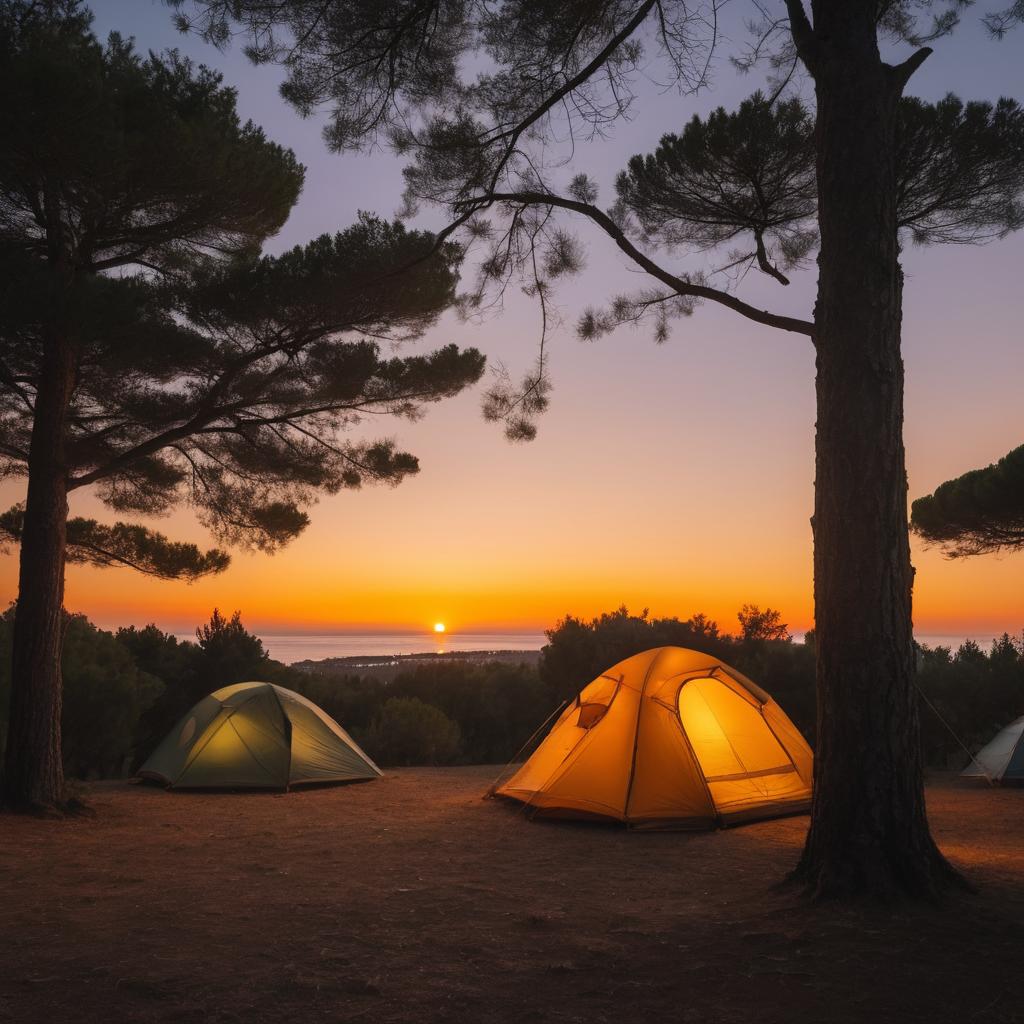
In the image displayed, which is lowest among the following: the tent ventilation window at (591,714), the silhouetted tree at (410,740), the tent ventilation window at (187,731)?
the silhouetted tree at (410,740)

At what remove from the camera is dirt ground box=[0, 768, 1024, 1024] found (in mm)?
3473

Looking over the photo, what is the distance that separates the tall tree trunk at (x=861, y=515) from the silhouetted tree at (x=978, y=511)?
1070cm

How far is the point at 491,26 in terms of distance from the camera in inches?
272

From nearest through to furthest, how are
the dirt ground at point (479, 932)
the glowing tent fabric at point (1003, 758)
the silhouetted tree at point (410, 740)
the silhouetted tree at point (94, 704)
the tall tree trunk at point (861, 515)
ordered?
the dirt ground at point (479, 932) < the tall tree trunk at point (861, 515) < the glowing tent fabric at point (1003, 758) < the silhouetted tree at point (94, 704) < the silhouetted tree at point (410, 740)

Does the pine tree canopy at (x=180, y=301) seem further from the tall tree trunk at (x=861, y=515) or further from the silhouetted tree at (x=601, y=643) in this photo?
the silhouetted tree at (x=601, y=643)

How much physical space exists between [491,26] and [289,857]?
20.8 ft

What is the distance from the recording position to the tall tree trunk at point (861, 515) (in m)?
4.79

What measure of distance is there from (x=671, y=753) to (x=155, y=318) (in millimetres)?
6312

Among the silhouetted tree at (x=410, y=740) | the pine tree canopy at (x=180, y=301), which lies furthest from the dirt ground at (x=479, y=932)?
the silhouetted tree at (x=410, y=740)

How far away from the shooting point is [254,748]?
10328 mm

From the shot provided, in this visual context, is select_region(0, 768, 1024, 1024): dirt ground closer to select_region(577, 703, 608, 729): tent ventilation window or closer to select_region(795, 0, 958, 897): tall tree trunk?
select_region(795, 0, 958, 897): tall tree trunk

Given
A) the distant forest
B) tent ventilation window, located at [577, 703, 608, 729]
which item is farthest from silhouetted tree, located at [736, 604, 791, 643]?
tent ventilation window, located at [577, 703, 608, 729]

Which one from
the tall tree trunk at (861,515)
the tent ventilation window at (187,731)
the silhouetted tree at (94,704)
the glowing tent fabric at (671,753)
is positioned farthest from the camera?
the silhouetted tree at (94,704)

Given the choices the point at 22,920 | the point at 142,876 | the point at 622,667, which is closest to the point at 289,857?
the point at 142,876
